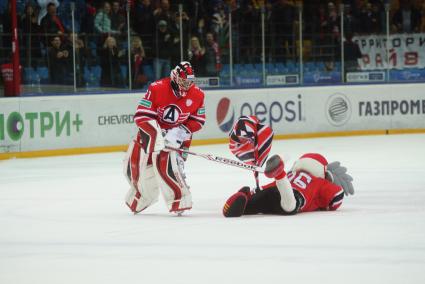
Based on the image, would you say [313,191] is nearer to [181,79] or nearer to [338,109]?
[181,79]

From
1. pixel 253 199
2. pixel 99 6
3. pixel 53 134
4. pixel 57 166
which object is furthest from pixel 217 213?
pixel 99 6

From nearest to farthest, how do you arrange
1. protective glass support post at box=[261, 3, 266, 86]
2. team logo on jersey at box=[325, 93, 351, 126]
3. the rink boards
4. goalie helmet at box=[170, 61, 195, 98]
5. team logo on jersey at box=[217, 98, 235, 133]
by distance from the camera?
goalie helmet at box=[170, 61, 195, 98]
the rink boards
team logo on jersey at box=[217, 98, 235, 133]
protective glass support post at box=[261, 3, 266, 86]
team logo on jersey at box=[325, 93, 351, 126]

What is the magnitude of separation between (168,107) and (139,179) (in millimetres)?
631

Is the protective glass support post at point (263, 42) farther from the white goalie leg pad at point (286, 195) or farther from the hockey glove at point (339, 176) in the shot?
the white goalie leg pad at point (286, 195)

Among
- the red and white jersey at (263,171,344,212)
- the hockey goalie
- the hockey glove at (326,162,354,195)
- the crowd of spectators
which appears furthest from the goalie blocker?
the crowd of spectators

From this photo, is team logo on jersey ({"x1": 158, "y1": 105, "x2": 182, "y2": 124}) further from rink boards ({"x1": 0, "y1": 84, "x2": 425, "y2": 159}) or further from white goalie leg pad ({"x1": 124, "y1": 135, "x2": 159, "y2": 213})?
rink boards ({"x1": 0, "y1": 84, "x2": 425, "y2": 159})

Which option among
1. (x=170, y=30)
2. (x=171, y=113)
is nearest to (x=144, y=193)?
(x=171, y=113)

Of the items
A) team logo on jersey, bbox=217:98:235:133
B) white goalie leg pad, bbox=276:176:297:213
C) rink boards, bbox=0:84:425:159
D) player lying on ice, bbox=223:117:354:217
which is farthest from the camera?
team logo on jersey, bbox=217:98:235:133

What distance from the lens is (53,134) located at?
1363 cm

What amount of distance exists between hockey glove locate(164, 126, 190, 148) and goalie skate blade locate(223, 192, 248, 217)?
687 millimetres

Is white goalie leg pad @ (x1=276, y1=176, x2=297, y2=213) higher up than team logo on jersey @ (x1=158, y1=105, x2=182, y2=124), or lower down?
lower down

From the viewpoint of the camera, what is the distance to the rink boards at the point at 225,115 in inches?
528

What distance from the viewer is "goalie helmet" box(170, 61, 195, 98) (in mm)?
8047

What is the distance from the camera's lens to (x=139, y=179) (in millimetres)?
8125
